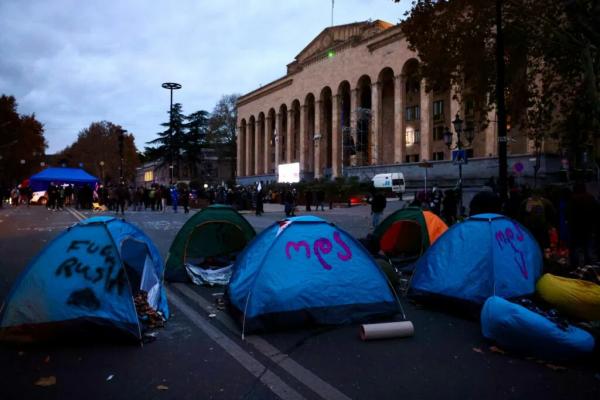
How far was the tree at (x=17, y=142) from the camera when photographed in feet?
158

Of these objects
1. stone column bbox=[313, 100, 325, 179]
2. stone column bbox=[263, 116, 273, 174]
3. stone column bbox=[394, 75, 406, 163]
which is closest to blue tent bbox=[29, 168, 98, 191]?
stone column bbox=[313, 100, 325, 179]

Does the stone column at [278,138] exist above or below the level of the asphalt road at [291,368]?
above

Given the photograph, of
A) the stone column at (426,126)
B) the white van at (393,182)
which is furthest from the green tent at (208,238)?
the stone column at (426,126)

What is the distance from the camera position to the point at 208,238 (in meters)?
9.62

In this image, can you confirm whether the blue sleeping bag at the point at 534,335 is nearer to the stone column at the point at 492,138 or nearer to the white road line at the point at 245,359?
the white road line at the point at 245,359

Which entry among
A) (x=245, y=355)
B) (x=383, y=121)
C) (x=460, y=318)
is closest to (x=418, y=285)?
(x=460, y=318)

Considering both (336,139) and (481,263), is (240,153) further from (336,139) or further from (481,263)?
(481,263)

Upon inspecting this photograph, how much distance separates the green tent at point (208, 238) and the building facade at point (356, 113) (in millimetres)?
28226

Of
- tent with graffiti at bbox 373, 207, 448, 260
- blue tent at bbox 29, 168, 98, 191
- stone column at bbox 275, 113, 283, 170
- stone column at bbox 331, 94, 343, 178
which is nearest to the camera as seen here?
tent with graffiti at bbox 373, 207, 448, 260

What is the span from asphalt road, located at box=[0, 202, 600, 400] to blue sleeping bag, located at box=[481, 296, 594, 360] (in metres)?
0.12

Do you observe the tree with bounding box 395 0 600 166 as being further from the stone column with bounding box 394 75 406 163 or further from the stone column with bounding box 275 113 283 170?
the stone column with bounding box 275 113 283 170

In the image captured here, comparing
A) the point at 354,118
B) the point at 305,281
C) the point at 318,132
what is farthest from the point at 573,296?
the point at 318,132

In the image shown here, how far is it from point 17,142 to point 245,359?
5468 centimetres

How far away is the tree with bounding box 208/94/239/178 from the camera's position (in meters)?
79.2
